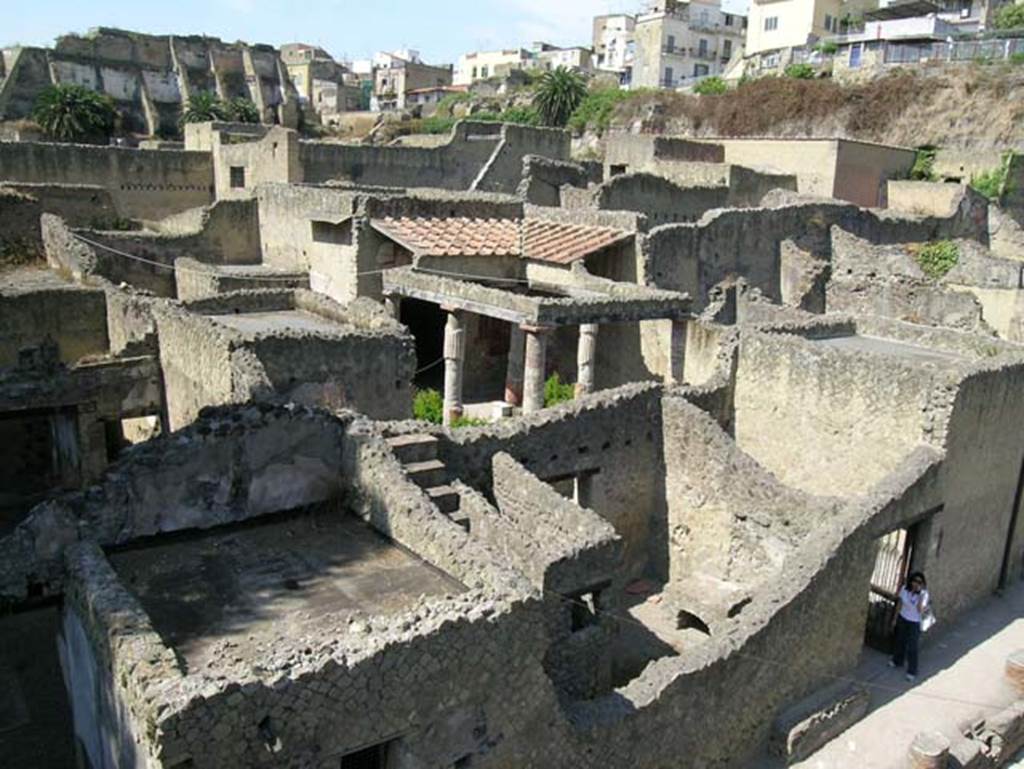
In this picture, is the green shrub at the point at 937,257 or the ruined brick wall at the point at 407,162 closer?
the green shrub at the point at 937,257

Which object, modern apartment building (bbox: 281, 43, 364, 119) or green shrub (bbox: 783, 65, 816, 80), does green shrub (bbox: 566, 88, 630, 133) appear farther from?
modern apartment building (bbox: 281, 43, 364, 119)

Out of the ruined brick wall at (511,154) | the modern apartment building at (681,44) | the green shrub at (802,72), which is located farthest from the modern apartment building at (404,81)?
the ruined brick wall at (511,154)

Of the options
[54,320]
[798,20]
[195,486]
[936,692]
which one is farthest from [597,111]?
[195,486]

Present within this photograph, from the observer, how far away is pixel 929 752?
9.58m

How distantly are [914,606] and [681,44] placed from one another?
7136cm

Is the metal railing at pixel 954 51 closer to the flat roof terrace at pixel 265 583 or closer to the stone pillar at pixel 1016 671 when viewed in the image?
the stone pillar at pixel 1016 671

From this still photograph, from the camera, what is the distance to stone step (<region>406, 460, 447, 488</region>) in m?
9.63

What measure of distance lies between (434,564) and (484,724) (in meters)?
1.54

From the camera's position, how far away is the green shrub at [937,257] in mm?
26141

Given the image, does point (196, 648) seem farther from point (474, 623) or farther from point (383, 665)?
point (474, 623)

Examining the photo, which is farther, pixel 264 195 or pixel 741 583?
pixel 264 195

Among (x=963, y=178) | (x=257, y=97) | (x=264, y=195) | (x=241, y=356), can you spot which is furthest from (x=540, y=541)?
(x=257, y=97)

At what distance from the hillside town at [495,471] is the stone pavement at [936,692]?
0.05 meters

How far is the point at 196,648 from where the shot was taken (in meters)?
6.59
